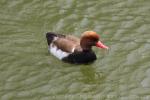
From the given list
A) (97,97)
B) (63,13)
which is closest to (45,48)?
(63,13)

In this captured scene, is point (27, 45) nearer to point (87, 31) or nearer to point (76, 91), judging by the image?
point (87, 31)

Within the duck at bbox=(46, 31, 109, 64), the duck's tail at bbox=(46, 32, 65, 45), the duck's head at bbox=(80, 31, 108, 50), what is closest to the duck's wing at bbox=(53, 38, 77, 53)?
the duck at bbox=(46, 31, 109, 64)

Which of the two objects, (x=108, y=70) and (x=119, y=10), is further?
(x=119, y=10)

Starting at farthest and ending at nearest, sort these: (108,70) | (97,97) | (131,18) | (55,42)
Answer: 1. (131,18)
2. (55,42)
3. (108,70)
4. (97,97)

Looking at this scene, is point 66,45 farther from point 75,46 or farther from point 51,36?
point 51,36

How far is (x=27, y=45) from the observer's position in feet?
50.8

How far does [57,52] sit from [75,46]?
47 centimetres

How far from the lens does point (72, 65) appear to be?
14906 mm

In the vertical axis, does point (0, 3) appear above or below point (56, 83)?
above

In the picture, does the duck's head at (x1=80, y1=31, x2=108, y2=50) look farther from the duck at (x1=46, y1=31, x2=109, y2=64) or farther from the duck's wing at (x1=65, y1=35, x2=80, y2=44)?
the duck's wing at (x1=65, y1=35, x2=80, y2=44)

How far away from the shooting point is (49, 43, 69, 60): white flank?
1500 cm

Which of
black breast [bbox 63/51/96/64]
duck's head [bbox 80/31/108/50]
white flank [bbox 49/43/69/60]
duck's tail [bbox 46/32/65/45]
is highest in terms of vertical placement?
duck's tail [bbox 46/32/65/45]

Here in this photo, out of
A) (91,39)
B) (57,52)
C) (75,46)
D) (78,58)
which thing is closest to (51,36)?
(57,52)

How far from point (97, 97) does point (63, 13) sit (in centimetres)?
427
